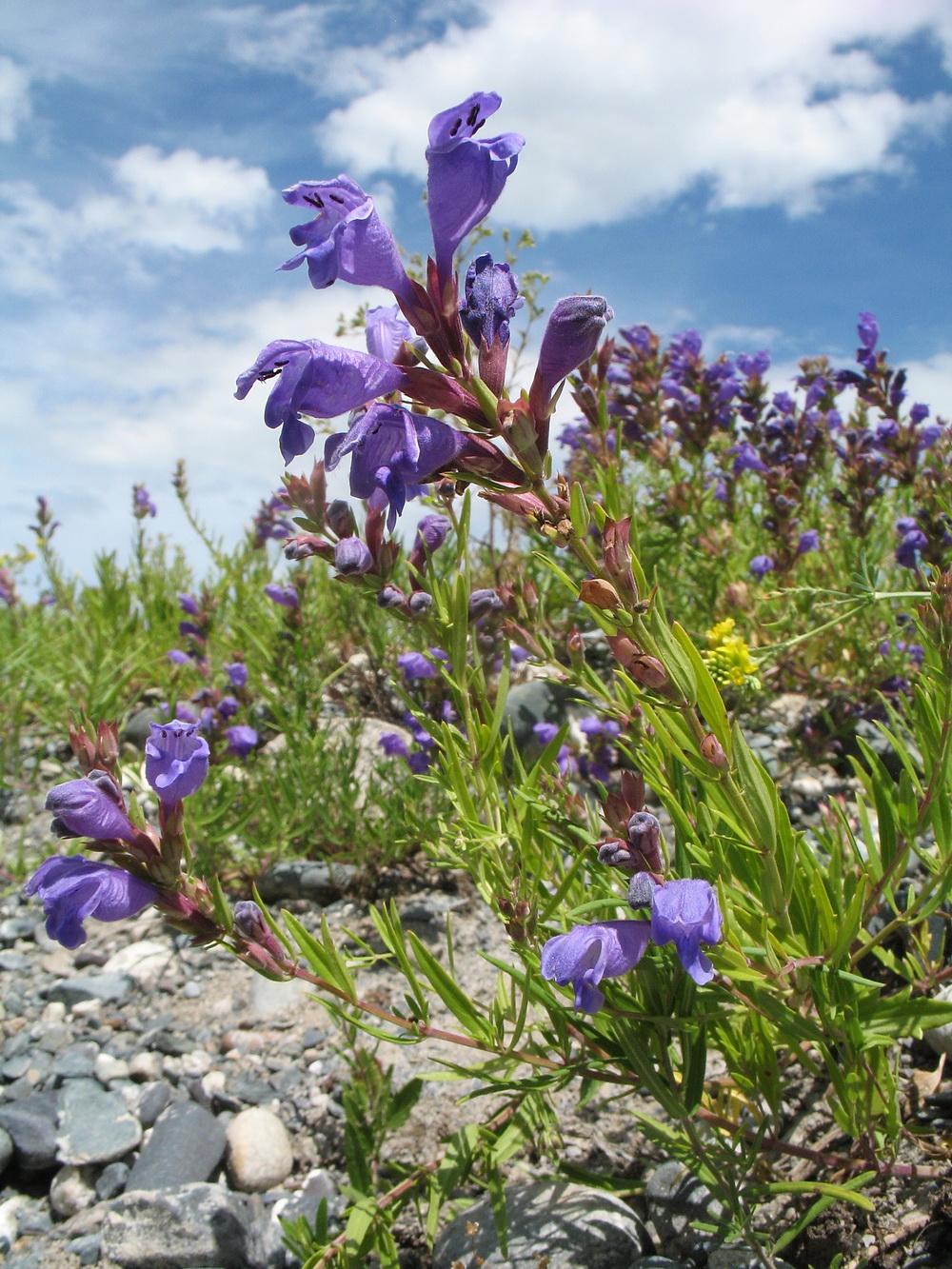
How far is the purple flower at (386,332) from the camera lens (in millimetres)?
1631

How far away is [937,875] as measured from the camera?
5.98 feet

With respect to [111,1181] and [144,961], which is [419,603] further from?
[144,961]

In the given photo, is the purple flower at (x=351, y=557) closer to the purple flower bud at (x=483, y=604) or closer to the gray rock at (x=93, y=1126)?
the purple flower bud at (x=483, y=604)

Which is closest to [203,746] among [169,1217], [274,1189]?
[169,1217]

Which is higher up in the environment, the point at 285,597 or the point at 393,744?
the point at 285,597

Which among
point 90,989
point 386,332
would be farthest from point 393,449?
point 90,989

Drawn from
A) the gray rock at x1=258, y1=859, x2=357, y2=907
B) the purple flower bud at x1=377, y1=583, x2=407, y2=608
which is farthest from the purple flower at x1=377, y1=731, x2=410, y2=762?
the purple flower bud at x1=377, y1=583, x2=407, y2=608

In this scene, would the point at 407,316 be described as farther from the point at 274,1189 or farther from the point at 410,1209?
the point at 274,1189

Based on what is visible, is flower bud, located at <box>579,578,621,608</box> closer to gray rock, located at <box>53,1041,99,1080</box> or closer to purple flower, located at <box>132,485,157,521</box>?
gray rock, located at <box>53,1041,99,1080</box>

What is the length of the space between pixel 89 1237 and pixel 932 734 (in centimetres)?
268

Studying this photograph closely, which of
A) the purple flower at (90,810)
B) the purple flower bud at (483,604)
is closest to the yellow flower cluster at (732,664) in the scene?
the purple flower bud at (483,604)

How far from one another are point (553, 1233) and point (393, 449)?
1998 mm

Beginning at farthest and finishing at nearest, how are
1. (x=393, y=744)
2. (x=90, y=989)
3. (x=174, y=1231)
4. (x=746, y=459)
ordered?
(x=746, y=459)
(x=393, y=744)
(x=90, y=989)
(x=174, y=1231)

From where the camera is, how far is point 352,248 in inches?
53.1
